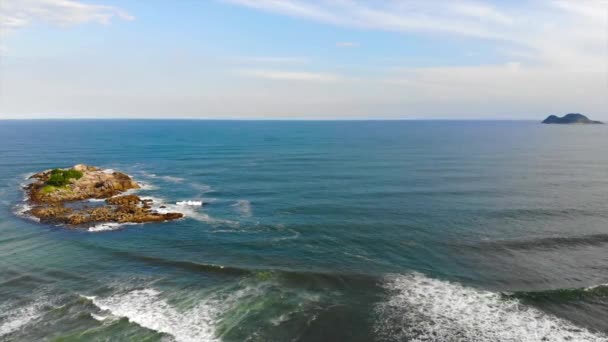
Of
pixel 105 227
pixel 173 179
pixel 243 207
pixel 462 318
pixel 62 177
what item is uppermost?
pixel 62 177

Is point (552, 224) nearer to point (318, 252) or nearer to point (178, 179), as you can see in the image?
point (318, 252)

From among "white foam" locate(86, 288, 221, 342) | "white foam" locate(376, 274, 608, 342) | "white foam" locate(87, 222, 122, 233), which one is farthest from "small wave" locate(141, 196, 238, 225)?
"white foam" locate(376, 274, 608, 342)

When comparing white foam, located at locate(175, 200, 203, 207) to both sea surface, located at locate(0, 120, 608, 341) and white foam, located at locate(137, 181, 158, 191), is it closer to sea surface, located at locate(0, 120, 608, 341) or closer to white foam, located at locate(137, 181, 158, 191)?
sea surface, located at locate(0, 120, 608, 341)

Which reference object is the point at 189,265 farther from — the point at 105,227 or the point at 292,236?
the point at 105,227

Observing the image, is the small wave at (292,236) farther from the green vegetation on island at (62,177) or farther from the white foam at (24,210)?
the green vegetation on island at (62,177)

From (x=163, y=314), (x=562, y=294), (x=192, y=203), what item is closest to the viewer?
(x=163, y=314)

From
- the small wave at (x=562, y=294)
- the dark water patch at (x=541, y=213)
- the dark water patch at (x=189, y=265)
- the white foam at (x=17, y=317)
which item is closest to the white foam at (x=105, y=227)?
the dark water patch at (x=189, y=265)

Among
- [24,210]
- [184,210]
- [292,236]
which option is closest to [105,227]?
[184,210]

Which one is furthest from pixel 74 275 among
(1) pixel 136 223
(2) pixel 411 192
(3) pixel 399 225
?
(2) pixel 411 192
